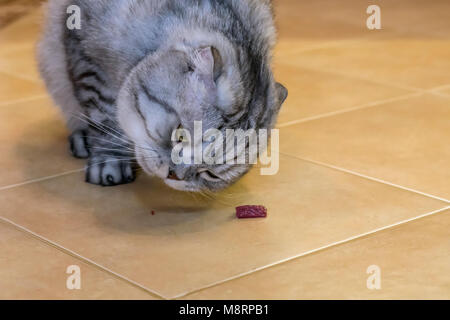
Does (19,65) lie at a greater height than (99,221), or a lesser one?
greater

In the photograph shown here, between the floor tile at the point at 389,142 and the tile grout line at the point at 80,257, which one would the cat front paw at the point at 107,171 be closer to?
the tile grout line at the point at 80,257

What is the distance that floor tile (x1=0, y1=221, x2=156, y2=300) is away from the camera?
158 centimetres

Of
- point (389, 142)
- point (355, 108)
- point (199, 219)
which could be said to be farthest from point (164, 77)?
point (355, 108)

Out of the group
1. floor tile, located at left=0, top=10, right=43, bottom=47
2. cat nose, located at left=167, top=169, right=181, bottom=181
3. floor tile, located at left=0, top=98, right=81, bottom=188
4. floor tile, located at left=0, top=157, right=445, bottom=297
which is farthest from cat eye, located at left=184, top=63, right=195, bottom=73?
floor tile, located at left=0, top=10, right=43, bottom=47

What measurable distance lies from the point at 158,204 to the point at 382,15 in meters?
2.64

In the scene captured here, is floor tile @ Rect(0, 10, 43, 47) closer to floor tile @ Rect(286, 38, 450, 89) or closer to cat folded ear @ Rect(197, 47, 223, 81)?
floor tile @ Rect(286, 38, 450, 89)

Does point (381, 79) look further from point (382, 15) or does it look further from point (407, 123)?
point (382, 15)

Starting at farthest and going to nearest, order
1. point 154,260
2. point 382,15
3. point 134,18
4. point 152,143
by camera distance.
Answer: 1. point 382,15
2. point 134,18
3. point 152,143
4. point 154,260

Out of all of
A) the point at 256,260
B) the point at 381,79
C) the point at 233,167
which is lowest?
the point at 256,260

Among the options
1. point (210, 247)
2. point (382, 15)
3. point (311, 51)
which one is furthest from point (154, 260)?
point (382, 15)

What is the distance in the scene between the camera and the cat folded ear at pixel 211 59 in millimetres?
1782

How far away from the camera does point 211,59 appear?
1.78 m

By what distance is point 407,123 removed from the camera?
2.69 m

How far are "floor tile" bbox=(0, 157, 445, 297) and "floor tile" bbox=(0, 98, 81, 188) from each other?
0.34ft
